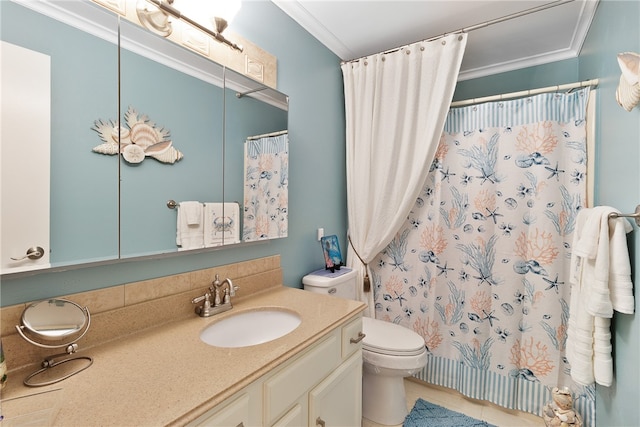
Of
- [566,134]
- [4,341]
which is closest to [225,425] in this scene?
[4,341]

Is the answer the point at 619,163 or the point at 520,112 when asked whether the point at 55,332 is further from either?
the point at 520,112

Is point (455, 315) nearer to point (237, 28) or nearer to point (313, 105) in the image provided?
point (313, 105)

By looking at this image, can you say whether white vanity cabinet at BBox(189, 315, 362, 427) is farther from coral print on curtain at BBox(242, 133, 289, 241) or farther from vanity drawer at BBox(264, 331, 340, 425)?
coral print on curtain at BBox(242, 133, 289, 241)

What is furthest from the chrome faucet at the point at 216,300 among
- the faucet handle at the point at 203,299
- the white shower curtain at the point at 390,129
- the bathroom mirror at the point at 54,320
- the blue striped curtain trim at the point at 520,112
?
the blue striped curtain trim at the point at 520,112

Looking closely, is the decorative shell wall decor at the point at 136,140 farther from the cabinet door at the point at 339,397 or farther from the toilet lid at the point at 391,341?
the toilet lid at the point at 391,341

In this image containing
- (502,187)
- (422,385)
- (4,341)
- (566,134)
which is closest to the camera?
(4,341)

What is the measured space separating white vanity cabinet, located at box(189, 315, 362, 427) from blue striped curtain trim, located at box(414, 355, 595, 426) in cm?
99

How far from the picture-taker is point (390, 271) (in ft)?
7.55

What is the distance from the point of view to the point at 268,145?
5.36 ft

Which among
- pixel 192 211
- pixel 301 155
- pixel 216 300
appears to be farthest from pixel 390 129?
pixel 216 300

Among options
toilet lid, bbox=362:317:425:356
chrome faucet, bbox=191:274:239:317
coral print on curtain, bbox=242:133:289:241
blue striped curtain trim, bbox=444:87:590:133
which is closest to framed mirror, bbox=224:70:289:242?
coral print on curtain, bbox=242:133:289:241

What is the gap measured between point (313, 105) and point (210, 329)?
151 centimetres

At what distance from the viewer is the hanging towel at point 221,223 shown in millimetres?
1334

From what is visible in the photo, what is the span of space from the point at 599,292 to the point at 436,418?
1.27 m
